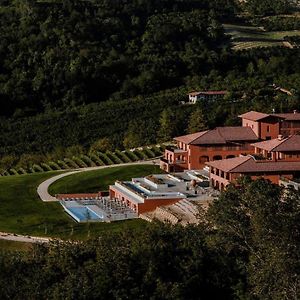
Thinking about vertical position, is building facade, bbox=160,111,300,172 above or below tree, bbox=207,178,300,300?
below

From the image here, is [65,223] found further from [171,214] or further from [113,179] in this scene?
[113,179]

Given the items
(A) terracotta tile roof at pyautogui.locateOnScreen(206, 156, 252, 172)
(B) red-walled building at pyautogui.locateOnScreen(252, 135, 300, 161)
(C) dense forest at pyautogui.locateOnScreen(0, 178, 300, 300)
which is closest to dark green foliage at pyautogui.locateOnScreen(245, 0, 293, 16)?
(B) red-walled building at pyautogui.locateOnScreen(252, 135, 300, 161)

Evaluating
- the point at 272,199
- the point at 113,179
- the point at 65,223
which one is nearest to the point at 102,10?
the point at 113,179

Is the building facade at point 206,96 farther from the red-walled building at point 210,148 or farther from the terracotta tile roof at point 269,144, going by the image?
the terracotta tile roof at point 269,144

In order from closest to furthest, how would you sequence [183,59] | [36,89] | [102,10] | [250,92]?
[250,92] < [36,89] < [183,59] < [102,10]

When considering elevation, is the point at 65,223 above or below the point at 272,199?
below

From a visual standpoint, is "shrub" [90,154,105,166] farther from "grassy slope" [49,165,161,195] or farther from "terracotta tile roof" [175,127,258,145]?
"terracotta tile roof" [175,127,258,145]

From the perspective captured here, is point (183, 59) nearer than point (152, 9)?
Yes
